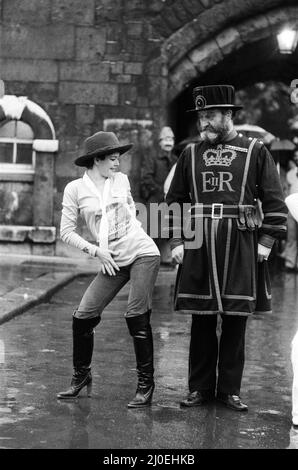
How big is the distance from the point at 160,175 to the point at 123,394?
9.10m

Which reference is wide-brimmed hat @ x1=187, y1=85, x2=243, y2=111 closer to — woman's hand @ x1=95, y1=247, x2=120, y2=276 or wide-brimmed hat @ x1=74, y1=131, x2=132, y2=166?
wide-brimmed hat @ x1=74, y1=131, x2=132, y2=166

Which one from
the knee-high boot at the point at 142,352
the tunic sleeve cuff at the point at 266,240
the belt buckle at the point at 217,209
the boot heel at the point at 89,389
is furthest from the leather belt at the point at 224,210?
the boot heel at the point at 89,389

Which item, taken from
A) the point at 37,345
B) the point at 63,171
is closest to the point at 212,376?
the point at 37,345

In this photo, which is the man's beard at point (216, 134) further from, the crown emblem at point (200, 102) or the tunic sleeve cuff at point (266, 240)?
the tunic sleeve cuff at point (266, 240)

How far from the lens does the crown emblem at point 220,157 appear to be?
6.33 m

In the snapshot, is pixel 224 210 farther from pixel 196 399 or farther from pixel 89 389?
pixel 89 389

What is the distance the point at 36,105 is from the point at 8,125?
0.58 metres

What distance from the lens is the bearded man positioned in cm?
631

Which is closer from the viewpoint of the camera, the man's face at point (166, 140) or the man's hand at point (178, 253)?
the man's hand at point (178, 253)

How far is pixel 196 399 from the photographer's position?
6375 millimetres

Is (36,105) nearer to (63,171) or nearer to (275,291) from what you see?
(63,171)

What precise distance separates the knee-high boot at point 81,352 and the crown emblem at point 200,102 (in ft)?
4.53

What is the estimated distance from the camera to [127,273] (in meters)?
6.49

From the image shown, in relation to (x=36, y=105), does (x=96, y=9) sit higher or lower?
higher
